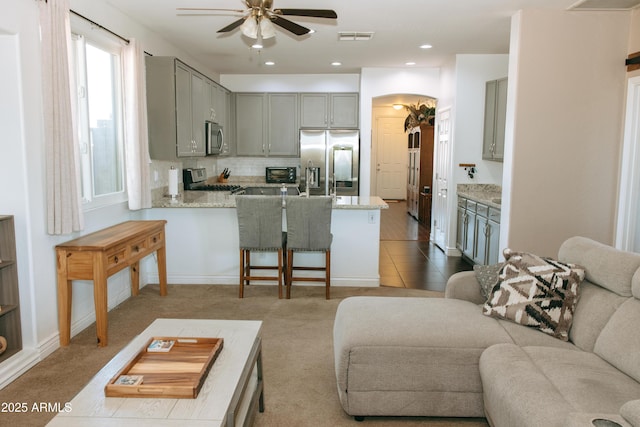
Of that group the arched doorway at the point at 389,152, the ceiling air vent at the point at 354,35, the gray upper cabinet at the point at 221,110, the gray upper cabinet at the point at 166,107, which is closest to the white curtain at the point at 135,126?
the gray upper cabinet at the point at 166,107

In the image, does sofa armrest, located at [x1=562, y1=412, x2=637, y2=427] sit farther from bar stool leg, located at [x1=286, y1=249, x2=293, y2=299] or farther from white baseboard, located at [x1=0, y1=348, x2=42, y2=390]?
bar stool leg, located at [x1=286, y1=249, x2=293, y2=299]

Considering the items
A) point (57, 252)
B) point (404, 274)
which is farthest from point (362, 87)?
point (57, 252)

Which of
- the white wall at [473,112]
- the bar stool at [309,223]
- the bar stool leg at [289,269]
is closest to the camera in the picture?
the bar stool at [309,223]

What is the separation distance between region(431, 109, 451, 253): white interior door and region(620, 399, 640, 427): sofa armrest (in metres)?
5.22

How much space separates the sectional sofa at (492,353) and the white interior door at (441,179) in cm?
401

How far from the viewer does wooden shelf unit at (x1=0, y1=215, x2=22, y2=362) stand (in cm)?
295

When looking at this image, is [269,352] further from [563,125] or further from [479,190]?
[479,190]

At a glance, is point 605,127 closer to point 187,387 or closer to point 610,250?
point 610,250

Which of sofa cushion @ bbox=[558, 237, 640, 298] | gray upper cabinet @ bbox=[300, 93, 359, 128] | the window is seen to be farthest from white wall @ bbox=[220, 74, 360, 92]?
sofa cushion @ bbox=[558, 237, 640, 298]

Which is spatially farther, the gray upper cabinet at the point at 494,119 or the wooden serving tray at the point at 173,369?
the gray upper cabinet at the point at 494,119

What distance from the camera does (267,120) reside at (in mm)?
7840

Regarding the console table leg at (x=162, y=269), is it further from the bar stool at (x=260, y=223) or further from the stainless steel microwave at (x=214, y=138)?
the stainless steel microwave at (x=214, y=138)

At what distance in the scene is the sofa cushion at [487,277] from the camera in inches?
115

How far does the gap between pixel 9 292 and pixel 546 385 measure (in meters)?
3.10
